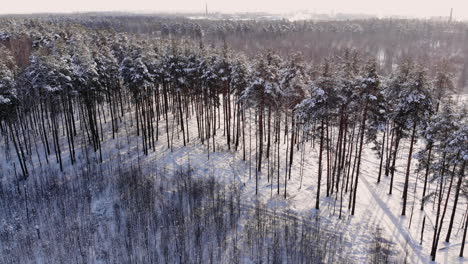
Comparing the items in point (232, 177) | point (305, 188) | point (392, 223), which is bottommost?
point (392, 223)

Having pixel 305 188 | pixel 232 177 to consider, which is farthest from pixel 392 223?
pixel 232 177

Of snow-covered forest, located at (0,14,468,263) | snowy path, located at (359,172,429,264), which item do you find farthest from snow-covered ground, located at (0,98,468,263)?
snow-covered forest, located at (0,14,468,263)

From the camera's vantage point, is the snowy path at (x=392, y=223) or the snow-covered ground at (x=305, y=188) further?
the snow-covered ground at (x=305, y=188)

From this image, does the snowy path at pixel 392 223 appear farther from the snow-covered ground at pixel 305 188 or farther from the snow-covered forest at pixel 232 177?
the snow-covered forest at pixel 232 177

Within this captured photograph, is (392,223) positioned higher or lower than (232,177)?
lower

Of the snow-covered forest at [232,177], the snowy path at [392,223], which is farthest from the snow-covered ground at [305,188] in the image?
the snow-covered forest at [232,177]

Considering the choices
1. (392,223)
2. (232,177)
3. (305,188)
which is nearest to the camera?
(392,223)

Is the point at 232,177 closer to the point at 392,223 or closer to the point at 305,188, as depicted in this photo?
the point at 305,188

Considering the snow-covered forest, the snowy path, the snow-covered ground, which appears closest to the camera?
the snow-covered forest

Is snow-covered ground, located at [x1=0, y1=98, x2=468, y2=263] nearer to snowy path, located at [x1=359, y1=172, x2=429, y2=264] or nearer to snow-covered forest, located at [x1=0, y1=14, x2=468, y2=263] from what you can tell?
snowy path, located at [x1=359, y1=172, x2=429, y2=264]

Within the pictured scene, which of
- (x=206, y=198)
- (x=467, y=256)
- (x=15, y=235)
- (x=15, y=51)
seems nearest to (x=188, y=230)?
(x=206, y=198)

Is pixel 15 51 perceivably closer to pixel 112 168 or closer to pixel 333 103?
pixel 112 168
